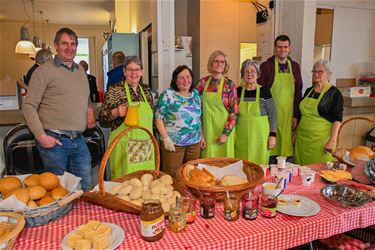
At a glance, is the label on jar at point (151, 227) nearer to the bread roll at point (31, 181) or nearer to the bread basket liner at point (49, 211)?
the bread basket liner at point (49, 211)

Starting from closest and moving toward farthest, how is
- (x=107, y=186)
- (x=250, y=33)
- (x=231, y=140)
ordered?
(x=107, y=186)
(x=231, y=140)
(x=250, y=33)

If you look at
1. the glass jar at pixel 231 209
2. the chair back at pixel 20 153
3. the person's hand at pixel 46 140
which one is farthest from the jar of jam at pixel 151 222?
the chair back at pixel 20 153

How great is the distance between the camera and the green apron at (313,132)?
2.56m

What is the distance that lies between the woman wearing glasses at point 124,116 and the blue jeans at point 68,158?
21cm

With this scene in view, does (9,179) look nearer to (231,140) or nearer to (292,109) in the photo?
(231,140)

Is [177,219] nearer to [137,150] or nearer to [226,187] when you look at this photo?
[226,187]

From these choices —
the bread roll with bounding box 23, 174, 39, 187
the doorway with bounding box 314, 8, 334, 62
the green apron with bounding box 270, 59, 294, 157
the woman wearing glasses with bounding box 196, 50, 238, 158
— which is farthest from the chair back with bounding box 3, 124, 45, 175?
the doorway with bounding box 314, 8, 334, 62

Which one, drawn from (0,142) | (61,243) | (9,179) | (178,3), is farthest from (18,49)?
(61,243)

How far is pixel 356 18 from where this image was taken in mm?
3768

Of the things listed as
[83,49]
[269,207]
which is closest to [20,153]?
[269,207]

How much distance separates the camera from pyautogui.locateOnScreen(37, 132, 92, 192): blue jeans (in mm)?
2038

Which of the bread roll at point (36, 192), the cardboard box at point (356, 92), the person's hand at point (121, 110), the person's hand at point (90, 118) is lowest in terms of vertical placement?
the bread roll at point (36, 192)

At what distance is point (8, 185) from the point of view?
1.25 metres

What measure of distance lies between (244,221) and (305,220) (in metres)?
0.25
